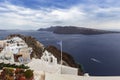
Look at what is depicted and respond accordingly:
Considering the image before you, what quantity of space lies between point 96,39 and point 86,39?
121 inches

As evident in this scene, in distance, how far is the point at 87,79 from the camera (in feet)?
38.8

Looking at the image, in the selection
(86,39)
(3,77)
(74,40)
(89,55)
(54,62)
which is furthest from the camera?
(86,39)

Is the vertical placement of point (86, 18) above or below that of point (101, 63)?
above

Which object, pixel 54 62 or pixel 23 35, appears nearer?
pixel 54 62

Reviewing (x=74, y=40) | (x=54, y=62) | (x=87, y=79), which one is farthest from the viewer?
(x=74, y=40)

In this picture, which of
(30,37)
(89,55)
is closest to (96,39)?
(89,55)

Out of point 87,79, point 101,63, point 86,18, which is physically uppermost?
point 86,18

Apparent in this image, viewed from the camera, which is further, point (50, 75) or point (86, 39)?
point (86, 39)

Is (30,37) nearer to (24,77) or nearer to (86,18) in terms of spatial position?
(86,18)

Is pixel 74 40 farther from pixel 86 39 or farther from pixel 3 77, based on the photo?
pixel 3 77

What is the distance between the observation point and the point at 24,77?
10.2 meters

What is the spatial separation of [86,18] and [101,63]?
6.20 meters

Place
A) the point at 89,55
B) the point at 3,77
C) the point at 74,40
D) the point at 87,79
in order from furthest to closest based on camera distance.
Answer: the point at 74,40 < the point at 89,55 < the point at 87,79 < the point at 3,77

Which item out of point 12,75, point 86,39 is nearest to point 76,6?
point 86,39
